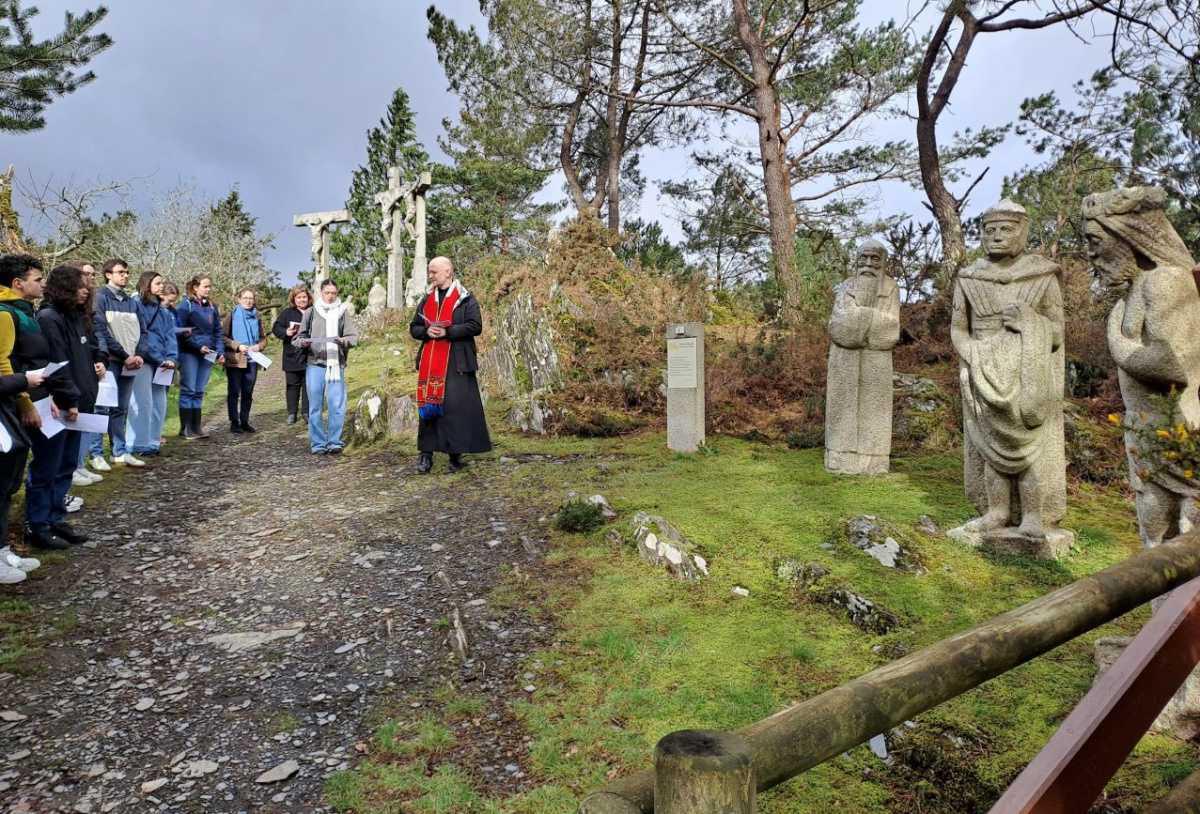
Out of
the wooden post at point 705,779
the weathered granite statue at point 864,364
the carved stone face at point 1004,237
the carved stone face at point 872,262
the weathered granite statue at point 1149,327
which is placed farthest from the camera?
the carved stone face at point 872,262

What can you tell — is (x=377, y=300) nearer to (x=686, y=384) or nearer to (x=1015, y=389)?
(x=686, y=384)

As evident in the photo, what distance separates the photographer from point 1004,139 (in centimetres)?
1600

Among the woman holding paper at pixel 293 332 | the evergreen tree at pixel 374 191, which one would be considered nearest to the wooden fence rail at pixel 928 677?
the woman holding paper at pixel 293 332

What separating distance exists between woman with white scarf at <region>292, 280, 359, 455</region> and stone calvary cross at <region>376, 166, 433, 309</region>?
13.1 metres

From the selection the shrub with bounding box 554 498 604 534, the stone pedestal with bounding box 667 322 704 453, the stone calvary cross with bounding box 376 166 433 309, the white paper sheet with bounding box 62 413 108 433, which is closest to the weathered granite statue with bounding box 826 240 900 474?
the stone pedestal with bounding box 667 322 704 453

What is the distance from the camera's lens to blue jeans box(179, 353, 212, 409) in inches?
367

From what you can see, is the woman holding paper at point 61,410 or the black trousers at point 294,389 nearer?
the woman holding paper at point 61,410

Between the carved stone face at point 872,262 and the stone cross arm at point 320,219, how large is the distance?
19.4 m

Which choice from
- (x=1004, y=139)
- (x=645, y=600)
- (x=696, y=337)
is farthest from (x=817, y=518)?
(x=1004, y=139)

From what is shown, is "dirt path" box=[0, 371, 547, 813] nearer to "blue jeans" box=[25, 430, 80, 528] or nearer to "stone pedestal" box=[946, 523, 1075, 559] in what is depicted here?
"blue jeans" box=[25, 430, 80, 528]

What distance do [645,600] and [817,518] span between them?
1820 millimetres

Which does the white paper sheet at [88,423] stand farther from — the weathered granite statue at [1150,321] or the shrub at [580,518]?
the weathered granite statue at [1150,321]

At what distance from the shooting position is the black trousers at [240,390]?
420 inches

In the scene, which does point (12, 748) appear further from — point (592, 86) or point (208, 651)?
point (592, 86)
